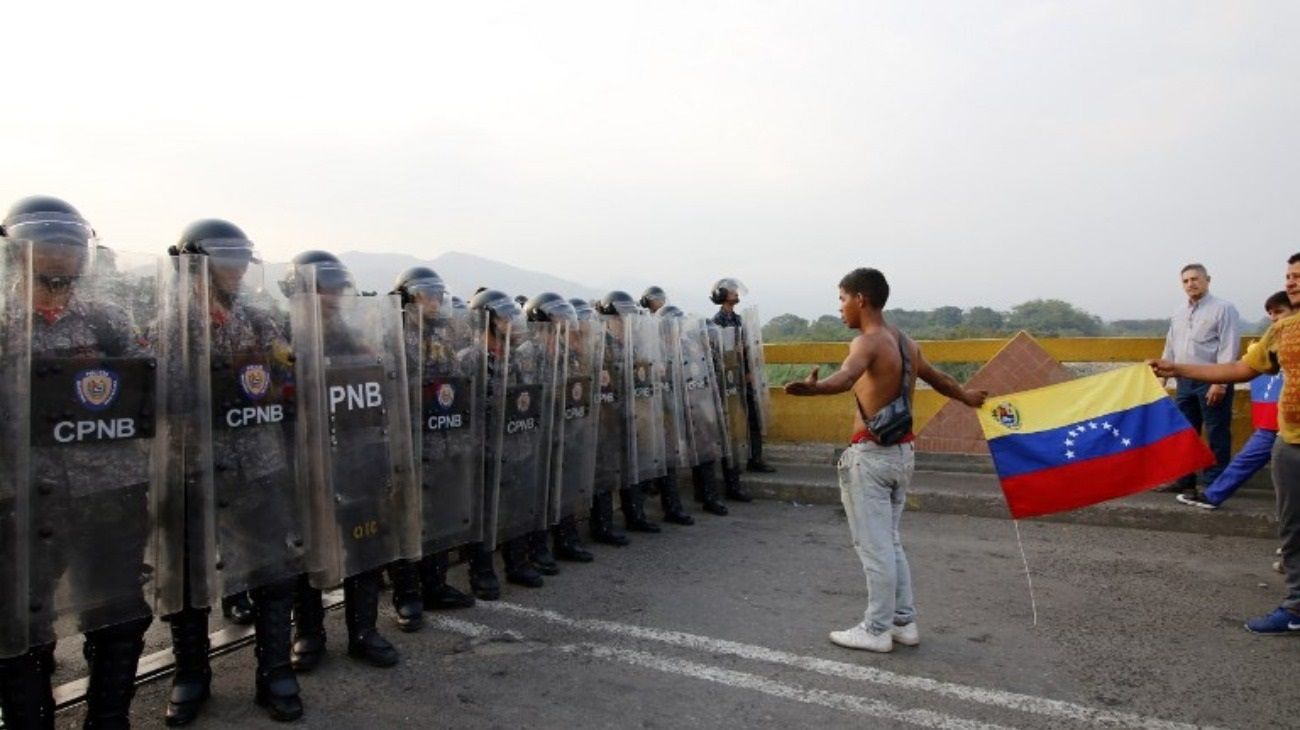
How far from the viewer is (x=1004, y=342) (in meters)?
9.19

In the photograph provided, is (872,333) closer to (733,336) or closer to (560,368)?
(560,368)

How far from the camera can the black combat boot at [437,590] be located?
17.5 ft

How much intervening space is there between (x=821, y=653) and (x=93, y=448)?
3509mm

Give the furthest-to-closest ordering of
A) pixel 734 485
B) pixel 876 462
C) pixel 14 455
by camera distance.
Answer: pixel 734 485 → pixel 876 462 → pixel 14 455

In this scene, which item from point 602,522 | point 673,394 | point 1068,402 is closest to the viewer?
point 1068,402

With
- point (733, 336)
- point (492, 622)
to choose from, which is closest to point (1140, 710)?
point (492, 622)

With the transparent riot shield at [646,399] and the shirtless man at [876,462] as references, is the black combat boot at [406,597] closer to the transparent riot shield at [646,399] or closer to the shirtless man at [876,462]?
the shirtless man at [876,462]

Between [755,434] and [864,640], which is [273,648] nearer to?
[864,640]

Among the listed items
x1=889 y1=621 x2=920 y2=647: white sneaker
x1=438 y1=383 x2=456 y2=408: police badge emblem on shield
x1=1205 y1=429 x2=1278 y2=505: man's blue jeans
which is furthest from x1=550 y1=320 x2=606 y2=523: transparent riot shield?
x1=1205 y1=429 x2=1278 y2=505: man's blue jeans

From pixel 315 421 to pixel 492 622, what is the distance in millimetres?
1762

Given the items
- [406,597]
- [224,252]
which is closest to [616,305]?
[406,597]

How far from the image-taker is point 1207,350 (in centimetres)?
738

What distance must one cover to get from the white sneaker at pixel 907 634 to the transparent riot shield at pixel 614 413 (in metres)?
2.79

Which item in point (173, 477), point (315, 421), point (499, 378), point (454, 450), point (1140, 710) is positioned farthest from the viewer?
point (499, 378)
